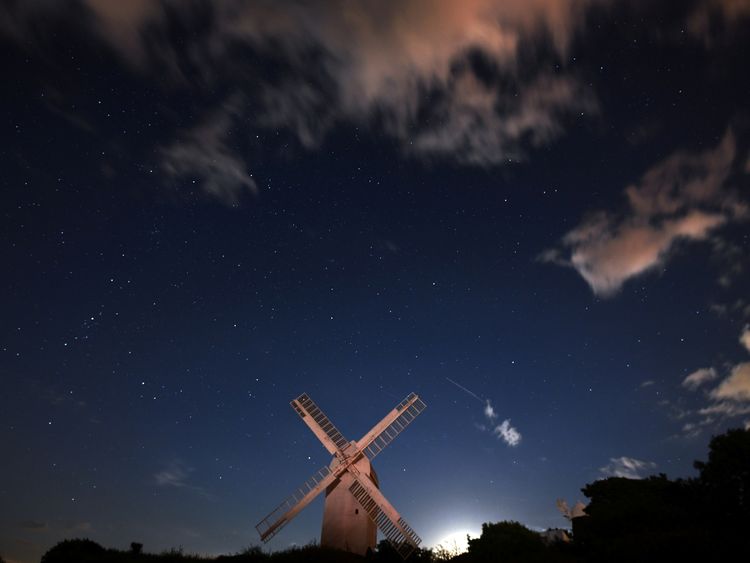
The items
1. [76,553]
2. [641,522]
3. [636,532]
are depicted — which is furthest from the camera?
[76,553]

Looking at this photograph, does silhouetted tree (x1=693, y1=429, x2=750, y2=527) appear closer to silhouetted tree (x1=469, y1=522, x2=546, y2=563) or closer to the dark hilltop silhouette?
the dark hilltop silhouette

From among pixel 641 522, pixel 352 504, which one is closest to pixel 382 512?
pixel 352 504

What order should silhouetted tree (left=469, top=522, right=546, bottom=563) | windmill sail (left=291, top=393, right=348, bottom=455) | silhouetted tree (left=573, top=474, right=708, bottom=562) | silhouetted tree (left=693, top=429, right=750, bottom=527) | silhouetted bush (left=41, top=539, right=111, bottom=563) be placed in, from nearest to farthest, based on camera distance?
silhouetted tree (left=573, top=474, right=708, bottom=562) < silhouetted tree (left=693, top=429, right=750, bottom=527) < silhouetted tree (left=469, top=522, right=546, bottom=563) < silhouetted bush (left=41, top=539, right=111, bottom=563) < windmill sail (left=291, top=393, right=348, bottom=455)

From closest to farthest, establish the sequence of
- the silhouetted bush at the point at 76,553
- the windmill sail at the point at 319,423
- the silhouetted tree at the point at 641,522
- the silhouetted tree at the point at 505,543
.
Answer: the silhouetted tree at the point at 641,522, the silhouetted tree at the point at 505,543, the silhouetted bush at the point at 76,553, the windmill sail at the point at 319,423

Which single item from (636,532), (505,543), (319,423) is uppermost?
(319,423)

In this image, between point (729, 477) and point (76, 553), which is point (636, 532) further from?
point (76, 553)

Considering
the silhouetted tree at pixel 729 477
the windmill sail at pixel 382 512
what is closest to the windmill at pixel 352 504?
the windmill sail at pixel 382 512

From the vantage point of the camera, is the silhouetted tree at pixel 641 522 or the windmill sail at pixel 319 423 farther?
the windmill sail at pixel 319 423

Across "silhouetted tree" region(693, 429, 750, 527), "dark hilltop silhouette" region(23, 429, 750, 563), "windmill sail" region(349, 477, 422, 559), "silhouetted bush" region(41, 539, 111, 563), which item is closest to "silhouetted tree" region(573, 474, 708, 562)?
"dark hilltop silhouette" region(23, 429, 750, 563)

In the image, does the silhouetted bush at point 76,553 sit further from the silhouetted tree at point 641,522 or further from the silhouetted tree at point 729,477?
the silhouetted tree at point 729,477

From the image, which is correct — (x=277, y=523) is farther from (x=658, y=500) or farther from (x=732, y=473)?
(x=732, y=473)

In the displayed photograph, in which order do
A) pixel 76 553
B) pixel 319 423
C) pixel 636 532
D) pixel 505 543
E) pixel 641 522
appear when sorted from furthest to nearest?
pixel 319 423
pixel 76 553
pixel 505 543
pixel 641 522
pixel 636 532

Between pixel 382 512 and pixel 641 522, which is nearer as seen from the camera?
pixel 641 522

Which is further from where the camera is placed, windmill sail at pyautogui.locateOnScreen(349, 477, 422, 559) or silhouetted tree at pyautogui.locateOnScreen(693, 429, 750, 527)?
windmill sail at pyautogui.locateOnScreen(349, 477, 422, 559)
